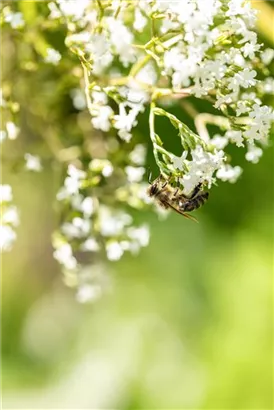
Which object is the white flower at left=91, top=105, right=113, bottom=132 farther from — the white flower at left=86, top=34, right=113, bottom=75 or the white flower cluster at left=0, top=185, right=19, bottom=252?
the white flower cluster at left=0, top=185, right=19, bottom=252

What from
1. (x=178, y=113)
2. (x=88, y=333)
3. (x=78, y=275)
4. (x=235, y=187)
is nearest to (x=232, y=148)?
(x=178, y=113)

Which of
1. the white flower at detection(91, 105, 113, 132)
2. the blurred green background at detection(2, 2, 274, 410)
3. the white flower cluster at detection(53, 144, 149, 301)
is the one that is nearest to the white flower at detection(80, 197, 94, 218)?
the white flower cluster at detection(53, 144, 149, 301)

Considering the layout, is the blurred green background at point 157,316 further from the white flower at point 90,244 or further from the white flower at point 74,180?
the white flower at point 74,180

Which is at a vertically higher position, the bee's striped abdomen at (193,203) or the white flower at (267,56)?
the white flower at (267,56)

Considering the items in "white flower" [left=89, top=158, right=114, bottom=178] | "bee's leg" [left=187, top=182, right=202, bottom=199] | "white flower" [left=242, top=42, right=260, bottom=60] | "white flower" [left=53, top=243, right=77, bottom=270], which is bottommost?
"white flower" [left=53, top=243, right=77, bottom=270]

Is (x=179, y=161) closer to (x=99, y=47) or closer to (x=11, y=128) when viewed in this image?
(x=99, y=47)

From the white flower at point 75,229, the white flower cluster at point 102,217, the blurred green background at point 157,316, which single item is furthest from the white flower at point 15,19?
the blurred green background at point 157,316

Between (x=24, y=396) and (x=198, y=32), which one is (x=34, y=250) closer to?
(x=24, y=396)
